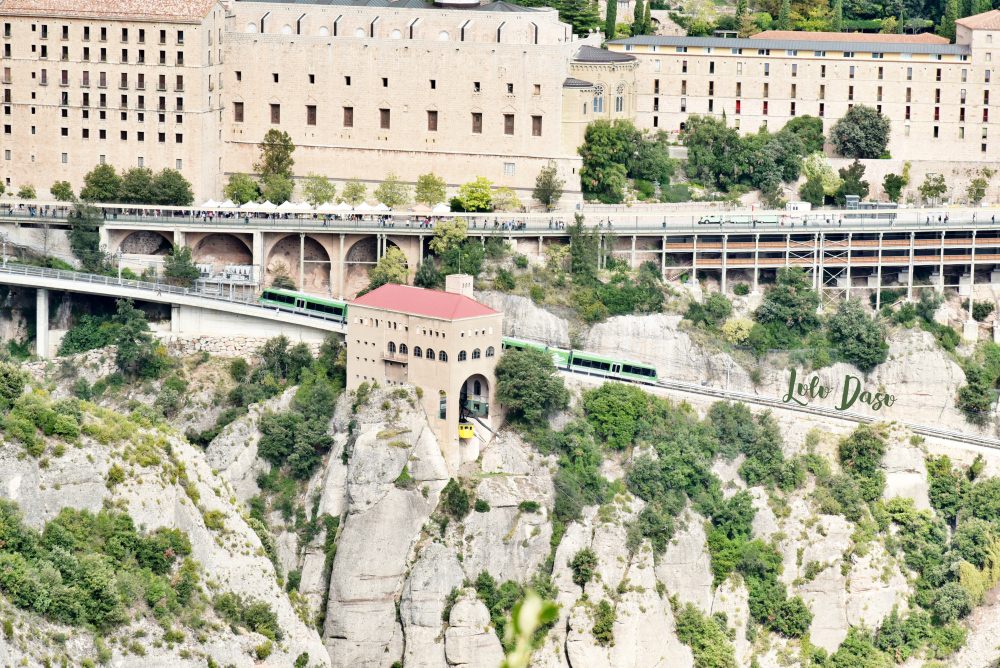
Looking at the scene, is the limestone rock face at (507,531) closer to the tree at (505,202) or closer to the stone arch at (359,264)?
the stone arch at (359,264)

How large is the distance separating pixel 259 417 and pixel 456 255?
14523 mm

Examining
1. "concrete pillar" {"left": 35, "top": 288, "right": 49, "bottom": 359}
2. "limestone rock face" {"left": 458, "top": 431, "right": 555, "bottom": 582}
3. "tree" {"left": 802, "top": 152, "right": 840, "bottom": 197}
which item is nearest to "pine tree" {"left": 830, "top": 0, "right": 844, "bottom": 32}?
"tree" {"left": 802, "top": 152, "right": 840, "bottom": 197}

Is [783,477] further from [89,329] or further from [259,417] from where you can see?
[89,329]

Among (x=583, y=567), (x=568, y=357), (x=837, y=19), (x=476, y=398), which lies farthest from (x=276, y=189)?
(x=837, y=19)

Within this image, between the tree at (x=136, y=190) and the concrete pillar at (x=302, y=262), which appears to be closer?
the concrete pillar at (x=302, y=262)

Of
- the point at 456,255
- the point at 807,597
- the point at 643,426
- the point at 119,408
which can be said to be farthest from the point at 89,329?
Result: the point at 807,597

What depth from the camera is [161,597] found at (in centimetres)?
8962

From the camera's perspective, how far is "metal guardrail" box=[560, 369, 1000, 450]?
126 meters

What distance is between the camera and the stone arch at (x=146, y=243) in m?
132

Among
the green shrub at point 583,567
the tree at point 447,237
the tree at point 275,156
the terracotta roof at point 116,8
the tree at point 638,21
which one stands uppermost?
the terracotta roof at point 116,8

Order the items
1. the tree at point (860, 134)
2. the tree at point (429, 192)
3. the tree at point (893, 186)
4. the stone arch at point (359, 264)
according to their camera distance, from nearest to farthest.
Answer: the stone arch at point (359, 264) < the tree at point (429, 192) < the tree at point (893, 186) < the tree at point (860, 134)

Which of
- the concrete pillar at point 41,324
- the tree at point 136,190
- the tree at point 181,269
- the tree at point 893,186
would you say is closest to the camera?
the concrete pillar at point 41,324

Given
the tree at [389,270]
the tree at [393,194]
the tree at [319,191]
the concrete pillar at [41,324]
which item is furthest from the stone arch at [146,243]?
A: the tree at [393,194]

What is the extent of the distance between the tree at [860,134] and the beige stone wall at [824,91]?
1.32 m
